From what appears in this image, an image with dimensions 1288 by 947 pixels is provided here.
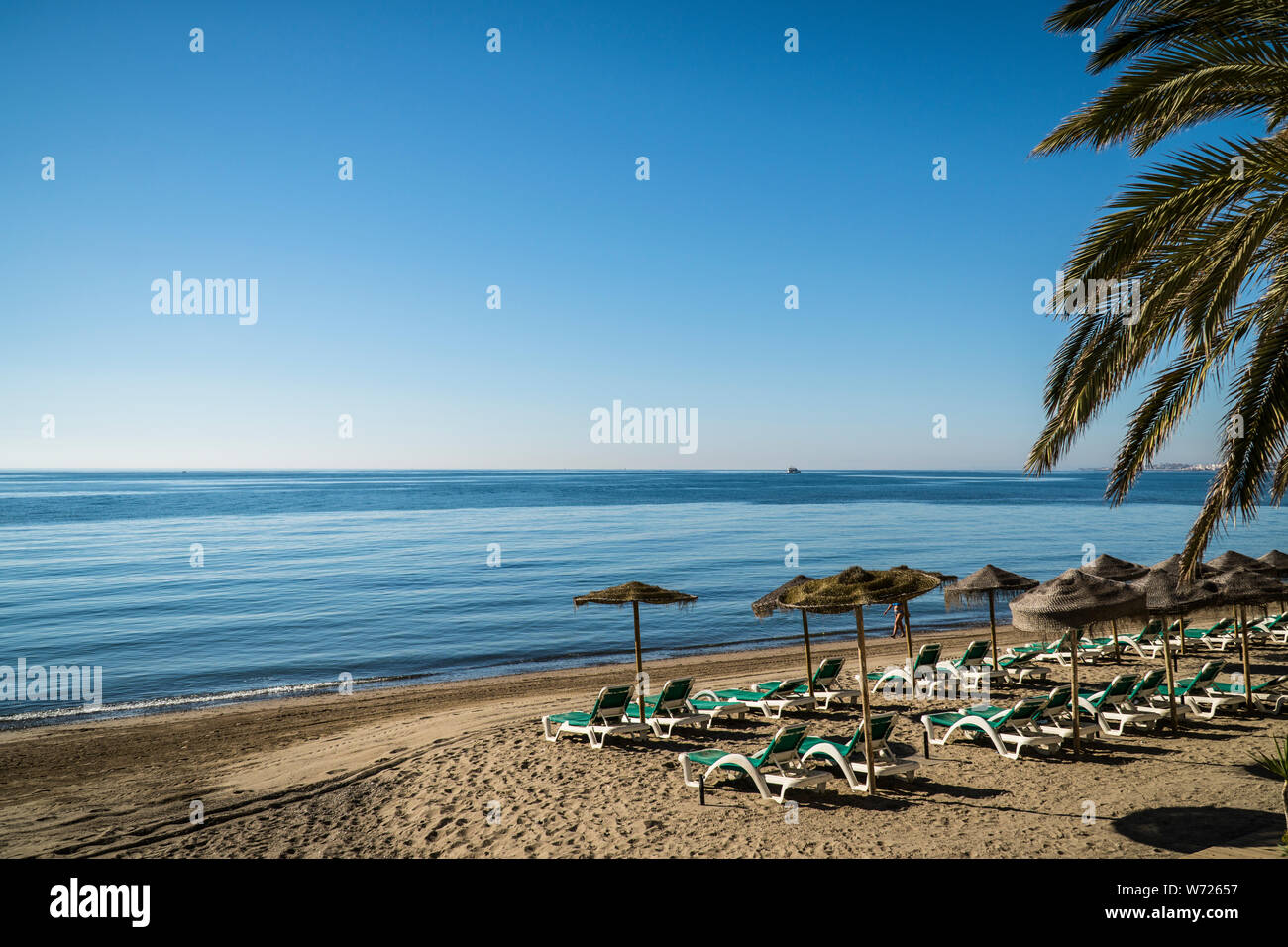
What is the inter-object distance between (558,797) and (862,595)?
4.11 m

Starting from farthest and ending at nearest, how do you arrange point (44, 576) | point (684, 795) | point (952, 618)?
point (44, 576) → point (952, 618) → point (684, 795)

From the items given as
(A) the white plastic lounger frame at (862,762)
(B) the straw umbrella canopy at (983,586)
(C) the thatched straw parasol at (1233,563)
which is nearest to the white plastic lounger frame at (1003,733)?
(A) the white plastic lounger frame at (862,762)

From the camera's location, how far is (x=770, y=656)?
→ 67.0 feet

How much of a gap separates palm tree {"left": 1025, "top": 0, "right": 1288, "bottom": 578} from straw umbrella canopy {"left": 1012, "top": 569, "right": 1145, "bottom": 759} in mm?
1246

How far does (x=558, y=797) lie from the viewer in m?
8.97

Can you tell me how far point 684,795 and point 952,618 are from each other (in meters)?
21.1

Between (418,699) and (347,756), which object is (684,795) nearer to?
(347,756)

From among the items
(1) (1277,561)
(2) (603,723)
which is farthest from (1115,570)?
(2) (603,723)

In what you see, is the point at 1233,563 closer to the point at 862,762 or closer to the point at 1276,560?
the point at 1276,560

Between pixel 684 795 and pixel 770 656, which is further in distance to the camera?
pixel 770 656
